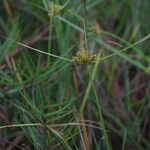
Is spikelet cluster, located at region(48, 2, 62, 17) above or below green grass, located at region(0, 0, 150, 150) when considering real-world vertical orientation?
above

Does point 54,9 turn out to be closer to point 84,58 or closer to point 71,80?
point 84,58

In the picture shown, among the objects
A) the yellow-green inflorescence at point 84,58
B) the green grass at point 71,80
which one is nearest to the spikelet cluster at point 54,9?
the green grass at point 71,80

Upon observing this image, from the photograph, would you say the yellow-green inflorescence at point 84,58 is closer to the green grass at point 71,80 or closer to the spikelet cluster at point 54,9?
the green grass at point 71,80

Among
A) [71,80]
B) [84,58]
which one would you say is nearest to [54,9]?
[84,58]

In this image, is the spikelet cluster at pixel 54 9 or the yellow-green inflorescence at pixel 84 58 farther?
the spikelet cluster at pixel 54 9

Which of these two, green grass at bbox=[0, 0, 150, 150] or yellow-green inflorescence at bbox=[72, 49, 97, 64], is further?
green grass at bbox=[0, 0, 150, 150]

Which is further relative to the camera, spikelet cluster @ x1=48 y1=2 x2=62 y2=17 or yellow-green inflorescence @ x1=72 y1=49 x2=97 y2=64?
spikelet cluster @ x1=48 y1=2 x2=62 y2=17

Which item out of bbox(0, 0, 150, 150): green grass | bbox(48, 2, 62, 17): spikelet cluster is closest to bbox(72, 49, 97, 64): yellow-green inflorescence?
bbox(0, 0, 150, 150): green grass

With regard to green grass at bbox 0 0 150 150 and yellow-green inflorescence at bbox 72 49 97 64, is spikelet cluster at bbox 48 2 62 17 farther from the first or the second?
yellow-green inflorescence at bbox 72 49 97 64
